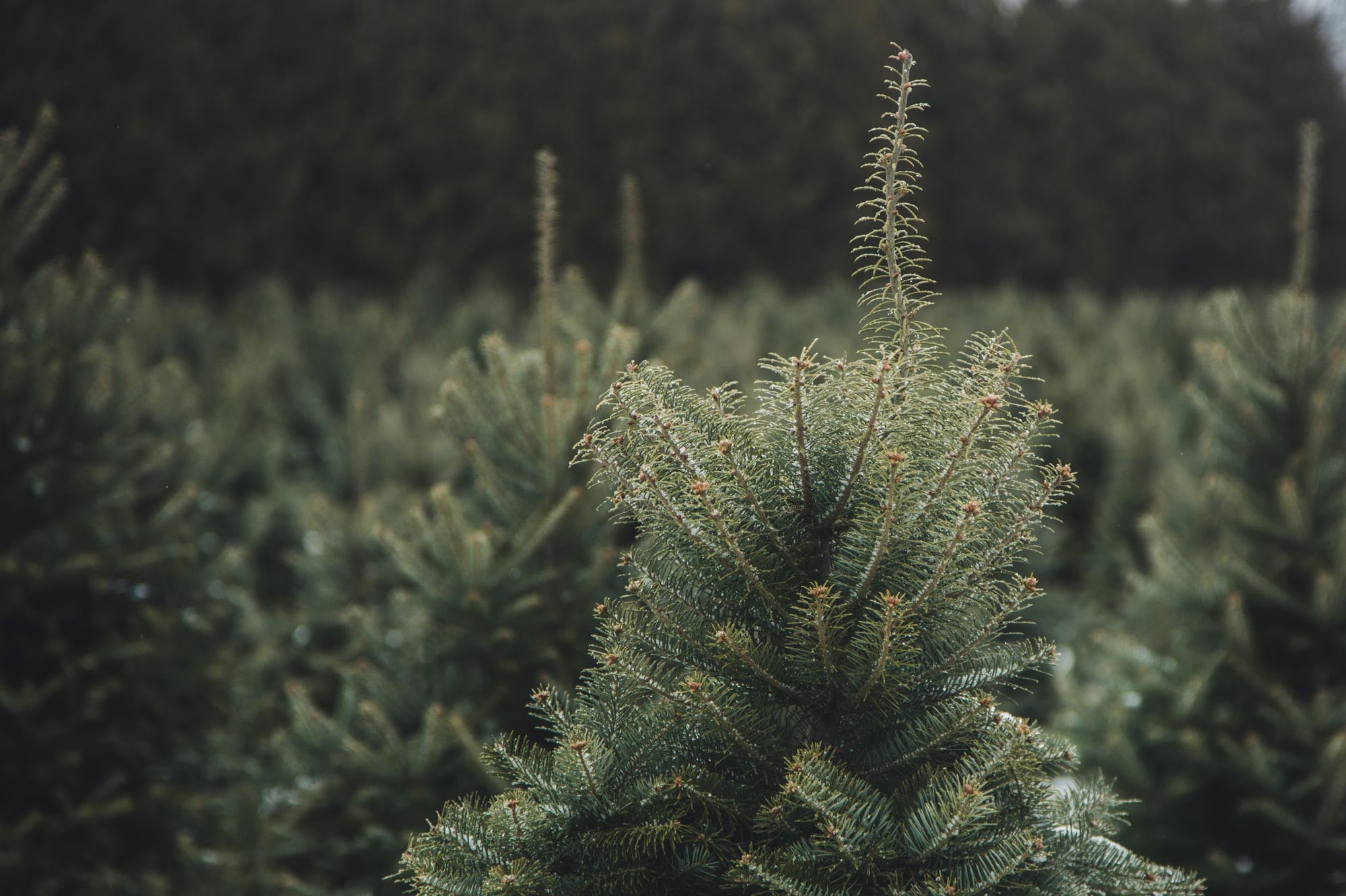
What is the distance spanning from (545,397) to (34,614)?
1.85 m

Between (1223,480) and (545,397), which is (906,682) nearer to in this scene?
(545,397)

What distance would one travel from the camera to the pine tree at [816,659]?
146 centimetres

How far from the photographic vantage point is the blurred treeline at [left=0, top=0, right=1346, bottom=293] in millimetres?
7816

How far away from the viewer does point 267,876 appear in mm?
3379

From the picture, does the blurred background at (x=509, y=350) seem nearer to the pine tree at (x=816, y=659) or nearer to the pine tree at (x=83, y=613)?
the pine tree at (x=83, y=613)

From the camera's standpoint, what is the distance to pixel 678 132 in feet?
30.4

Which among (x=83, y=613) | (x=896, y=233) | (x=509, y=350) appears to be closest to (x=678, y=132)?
(x=509, y=350)

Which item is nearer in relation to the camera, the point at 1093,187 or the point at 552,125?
the point at 552,125

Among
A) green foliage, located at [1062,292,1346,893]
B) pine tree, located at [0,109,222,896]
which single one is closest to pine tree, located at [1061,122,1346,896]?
green foliage, located at [1062,292,1346,893]

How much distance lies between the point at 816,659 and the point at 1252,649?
274cm

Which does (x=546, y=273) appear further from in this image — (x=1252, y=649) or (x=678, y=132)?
(x=678, y=132)

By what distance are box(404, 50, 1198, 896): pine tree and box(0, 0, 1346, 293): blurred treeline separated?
5831 mm

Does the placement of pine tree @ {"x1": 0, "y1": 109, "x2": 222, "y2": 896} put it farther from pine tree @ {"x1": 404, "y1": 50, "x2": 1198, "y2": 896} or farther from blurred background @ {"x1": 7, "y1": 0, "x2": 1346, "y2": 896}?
pine tree @ {"x1": 404, "y1": 50, "x2": 1198, "y2": 896}

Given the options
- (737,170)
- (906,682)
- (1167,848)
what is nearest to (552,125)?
(737,170)
